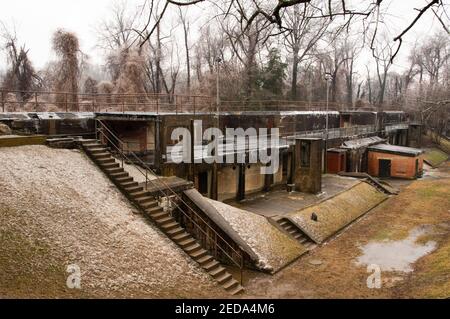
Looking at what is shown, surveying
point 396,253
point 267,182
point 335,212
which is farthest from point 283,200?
point 396,253

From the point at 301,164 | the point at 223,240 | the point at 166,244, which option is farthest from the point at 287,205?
the point at 166,244

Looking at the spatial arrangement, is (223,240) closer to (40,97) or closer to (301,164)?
(301,164)

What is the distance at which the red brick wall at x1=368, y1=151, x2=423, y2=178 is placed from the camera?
1512 inches

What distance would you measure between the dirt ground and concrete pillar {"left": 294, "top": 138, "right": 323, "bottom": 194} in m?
3.78

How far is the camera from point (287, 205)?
23.6 metres

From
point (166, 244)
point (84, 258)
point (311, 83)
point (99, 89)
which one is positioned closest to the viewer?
point (84, 258)

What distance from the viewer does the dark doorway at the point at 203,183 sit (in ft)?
74.3

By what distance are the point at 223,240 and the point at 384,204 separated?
17.0 metres

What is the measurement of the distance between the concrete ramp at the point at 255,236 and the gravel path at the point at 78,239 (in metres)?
2.75

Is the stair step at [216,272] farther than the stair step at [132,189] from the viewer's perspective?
No

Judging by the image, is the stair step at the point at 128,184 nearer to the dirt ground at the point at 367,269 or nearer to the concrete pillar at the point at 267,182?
the dirt ground at the point at 367,269

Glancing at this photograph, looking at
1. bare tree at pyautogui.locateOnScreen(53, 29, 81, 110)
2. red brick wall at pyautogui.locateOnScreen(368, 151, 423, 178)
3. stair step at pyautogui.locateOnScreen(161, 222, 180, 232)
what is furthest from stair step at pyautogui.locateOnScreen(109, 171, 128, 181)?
red brick wall at pyautogui.locateOnScreen(368, 151, 423, 178)

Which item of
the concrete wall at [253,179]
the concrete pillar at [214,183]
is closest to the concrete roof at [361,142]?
the concrete wall at [253,179]

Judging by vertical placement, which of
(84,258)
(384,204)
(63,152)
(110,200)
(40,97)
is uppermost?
(40,97)
